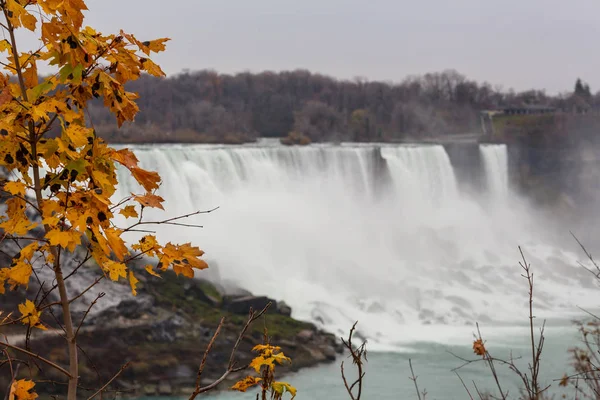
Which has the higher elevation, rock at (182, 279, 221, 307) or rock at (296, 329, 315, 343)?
rock at (182, 279, 221, 307)

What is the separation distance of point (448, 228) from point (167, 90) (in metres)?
24.8

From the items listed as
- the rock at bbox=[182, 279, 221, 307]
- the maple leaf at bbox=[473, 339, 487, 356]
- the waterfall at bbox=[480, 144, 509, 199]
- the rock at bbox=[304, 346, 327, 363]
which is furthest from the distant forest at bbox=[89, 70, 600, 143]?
the maple leaf at bbox=[473, 339, 487, 356]

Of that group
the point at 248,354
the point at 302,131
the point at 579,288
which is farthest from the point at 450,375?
the point at 302,131

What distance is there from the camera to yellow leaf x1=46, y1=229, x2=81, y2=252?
1.32 metres

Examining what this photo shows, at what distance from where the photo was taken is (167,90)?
45.0 m

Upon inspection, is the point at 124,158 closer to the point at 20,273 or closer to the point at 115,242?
the point at 115,242

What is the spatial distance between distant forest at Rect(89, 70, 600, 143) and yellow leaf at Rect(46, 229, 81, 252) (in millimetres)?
29758

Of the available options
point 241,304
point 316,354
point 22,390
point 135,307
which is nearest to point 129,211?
point 22,390

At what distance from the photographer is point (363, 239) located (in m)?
23.4

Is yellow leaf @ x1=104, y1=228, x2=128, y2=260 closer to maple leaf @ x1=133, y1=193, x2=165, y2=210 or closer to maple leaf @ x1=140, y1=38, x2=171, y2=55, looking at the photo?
maple leaf @ x1=133, y1=193, x2=165, y2=210

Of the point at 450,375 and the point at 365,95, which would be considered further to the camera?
the point at 365,95

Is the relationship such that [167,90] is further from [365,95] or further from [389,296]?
[389,296]

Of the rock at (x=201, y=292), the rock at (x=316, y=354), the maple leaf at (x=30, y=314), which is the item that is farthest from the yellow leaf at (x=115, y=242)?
the rock at (x=201, y=292)

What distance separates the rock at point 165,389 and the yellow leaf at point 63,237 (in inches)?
412
